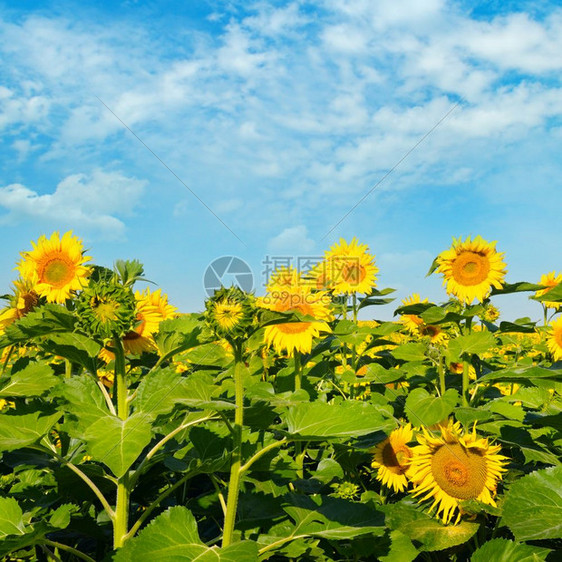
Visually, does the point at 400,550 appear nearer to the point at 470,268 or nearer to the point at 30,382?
the point at 30,382

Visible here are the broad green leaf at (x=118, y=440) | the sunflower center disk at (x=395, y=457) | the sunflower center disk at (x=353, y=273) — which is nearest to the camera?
the broad green leaf at (x=118, y=440)

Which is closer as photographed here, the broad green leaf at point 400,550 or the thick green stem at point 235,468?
the thick green stem at point 235,468

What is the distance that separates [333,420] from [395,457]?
143 cm

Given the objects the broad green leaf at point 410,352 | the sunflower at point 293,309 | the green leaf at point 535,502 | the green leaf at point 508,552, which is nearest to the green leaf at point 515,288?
the broad green leaf at point 410,352

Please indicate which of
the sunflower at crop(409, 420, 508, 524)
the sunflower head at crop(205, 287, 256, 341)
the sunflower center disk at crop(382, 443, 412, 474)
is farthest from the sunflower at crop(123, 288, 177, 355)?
the sunflower at crop(409, 420, 508, 524)

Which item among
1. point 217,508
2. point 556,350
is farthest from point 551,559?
point 556,350

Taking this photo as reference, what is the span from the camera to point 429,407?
2.93 meters

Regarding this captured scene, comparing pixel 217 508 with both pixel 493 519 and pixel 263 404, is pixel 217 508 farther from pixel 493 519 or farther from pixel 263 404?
pixel 493 519

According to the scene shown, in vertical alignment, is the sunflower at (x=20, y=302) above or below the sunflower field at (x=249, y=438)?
above

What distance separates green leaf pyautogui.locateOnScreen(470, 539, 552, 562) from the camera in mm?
2074

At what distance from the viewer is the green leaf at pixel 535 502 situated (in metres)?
1.96

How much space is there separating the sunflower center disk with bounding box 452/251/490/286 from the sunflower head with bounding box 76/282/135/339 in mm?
2614

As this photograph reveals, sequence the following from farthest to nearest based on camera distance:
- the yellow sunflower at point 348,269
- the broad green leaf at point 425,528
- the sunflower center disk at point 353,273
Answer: the sunflower center disk at point 353,273, the yellow sunflower at point 348,269, the broad green leaf at point 425,528

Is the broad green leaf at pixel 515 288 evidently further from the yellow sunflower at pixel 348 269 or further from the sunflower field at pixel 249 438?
the yellow sunflower at pixel 348 269
